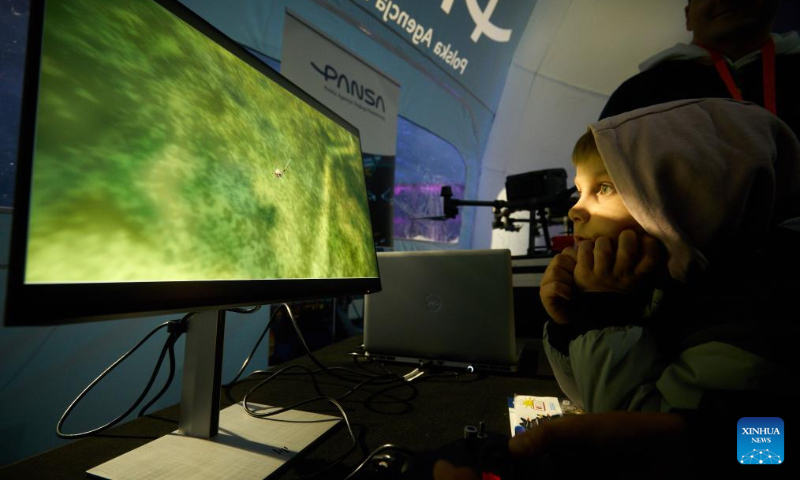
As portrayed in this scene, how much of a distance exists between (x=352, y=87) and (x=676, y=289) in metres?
1.74

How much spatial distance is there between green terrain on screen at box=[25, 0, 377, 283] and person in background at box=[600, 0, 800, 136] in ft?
3.86

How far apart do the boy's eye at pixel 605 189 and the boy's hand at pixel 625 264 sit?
0.08 meters

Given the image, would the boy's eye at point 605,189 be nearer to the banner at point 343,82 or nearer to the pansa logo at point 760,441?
the pansa logo at point 760,441

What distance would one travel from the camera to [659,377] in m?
0.49

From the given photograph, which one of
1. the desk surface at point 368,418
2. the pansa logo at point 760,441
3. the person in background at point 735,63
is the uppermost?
the person in background at point 735,63

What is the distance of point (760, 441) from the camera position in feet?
1.12

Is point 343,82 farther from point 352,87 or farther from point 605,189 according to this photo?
point 605,189

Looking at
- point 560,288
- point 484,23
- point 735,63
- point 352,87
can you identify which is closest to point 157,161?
point 560,288

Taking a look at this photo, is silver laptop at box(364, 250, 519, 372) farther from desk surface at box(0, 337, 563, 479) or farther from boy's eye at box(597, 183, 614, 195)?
boy's eye at box(597, 183, 614, 195)

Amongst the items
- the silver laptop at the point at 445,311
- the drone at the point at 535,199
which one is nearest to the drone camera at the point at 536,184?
the drone at the point at 535,199

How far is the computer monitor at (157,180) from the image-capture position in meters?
0.26

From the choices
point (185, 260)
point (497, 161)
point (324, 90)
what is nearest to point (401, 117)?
point (324, 90)

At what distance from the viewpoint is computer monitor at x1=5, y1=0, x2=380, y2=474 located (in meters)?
0.26

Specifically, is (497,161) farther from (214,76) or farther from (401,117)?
(214,76)
